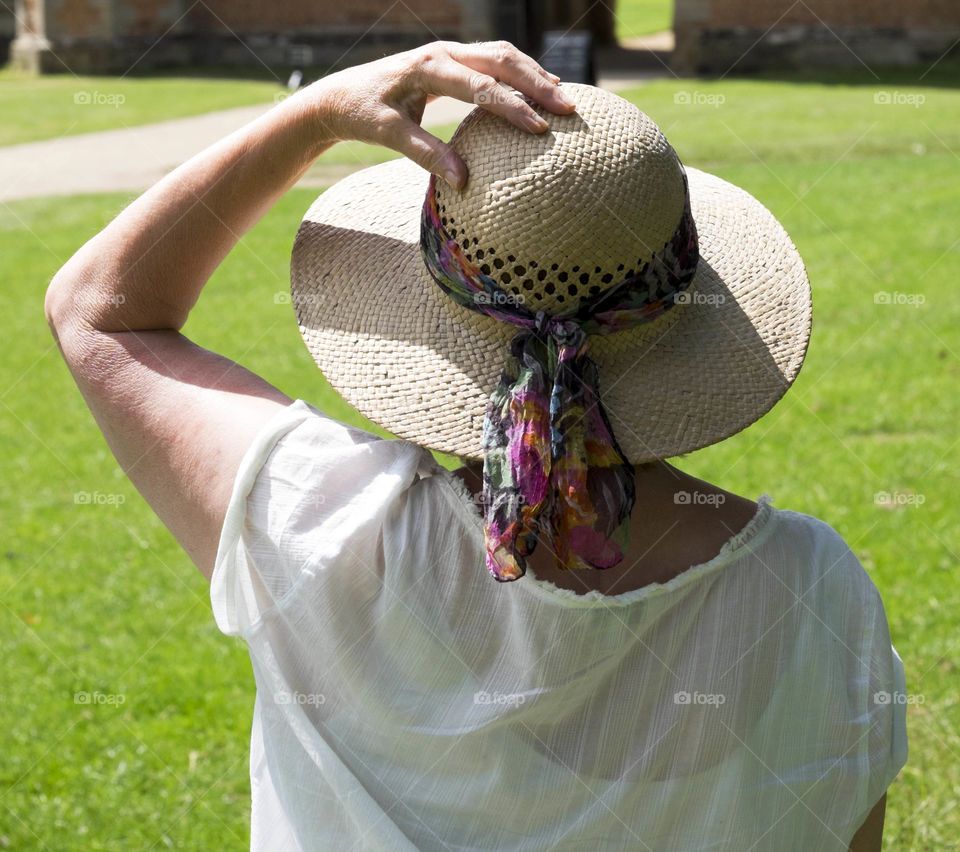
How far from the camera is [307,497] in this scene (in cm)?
132


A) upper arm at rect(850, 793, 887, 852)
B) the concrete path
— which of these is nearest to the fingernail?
upper arm at rect(850, 793, 887, 852)

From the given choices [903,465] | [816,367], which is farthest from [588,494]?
[816,367]

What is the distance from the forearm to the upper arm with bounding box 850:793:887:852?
1.10m

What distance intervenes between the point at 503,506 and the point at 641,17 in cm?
3379

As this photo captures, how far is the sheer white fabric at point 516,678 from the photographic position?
134 cm

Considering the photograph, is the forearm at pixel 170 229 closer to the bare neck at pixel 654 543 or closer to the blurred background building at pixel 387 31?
the bare neck at pixel 654 543

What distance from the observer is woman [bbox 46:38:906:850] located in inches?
51.0

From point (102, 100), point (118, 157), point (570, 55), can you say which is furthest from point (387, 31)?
point (118, 157)

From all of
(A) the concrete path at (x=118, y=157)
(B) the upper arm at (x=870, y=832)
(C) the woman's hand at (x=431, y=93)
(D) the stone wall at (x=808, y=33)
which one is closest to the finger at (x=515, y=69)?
(C) the woman's hand at (x=431, y=93)

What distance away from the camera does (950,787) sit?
9.37 feet

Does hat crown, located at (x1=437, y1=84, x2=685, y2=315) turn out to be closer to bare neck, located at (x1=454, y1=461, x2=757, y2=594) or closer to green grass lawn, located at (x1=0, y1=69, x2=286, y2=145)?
bare neck, located at (x1=454, y1=461, x2=757, y2=594)

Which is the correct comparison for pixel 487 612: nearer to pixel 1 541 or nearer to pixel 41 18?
pixel 1 541

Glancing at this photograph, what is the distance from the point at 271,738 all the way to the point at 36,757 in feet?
6.65

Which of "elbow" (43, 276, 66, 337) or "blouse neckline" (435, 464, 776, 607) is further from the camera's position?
"elbow" (43, 276, 66, 337)
